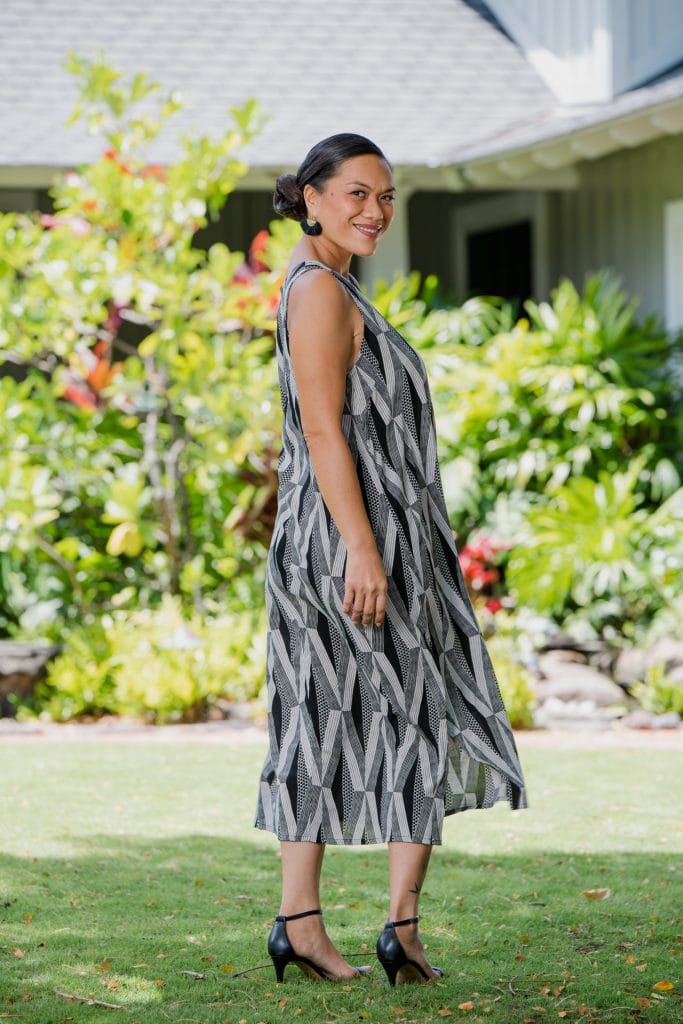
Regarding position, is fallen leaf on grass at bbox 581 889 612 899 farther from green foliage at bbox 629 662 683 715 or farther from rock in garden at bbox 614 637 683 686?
rock in garden at bbox 614 637 683 686

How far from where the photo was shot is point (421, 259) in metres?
14.5

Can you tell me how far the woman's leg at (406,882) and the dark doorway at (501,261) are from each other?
9874 millimetres

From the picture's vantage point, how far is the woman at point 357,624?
3314 mm

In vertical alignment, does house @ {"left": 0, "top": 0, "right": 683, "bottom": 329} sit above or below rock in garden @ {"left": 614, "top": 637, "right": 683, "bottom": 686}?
above

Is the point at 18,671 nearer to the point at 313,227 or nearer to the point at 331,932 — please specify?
the point at 331,932

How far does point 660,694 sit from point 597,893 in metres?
3.66

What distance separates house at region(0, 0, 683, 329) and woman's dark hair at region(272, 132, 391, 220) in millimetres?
6302

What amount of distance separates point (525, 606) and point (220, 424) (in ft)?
7.00

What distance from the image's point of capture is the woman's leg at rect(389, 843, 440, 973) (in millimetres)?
3301

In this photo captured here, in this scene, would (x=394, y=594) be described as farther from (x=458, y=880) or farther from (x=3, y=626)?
(x=3, y=626)

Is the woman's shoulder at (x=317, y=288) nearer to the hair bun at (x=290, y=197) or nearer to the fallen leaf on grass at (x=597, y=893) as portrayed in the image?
the hair bun at (x=290, y=197)

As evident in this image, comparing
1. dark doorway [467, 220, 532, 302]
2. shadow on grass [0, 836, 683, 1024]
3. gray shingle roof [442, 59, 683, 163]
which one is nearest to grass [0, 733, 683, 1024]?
shadow on grass [0, 836, 683, 1024]

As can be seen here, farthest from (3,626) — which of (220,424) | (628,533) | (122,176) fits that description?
(628,533)

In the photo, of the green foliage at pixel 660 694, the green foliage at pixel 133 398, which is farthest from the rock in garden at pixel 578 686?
the green foliage at pixel 133 398
